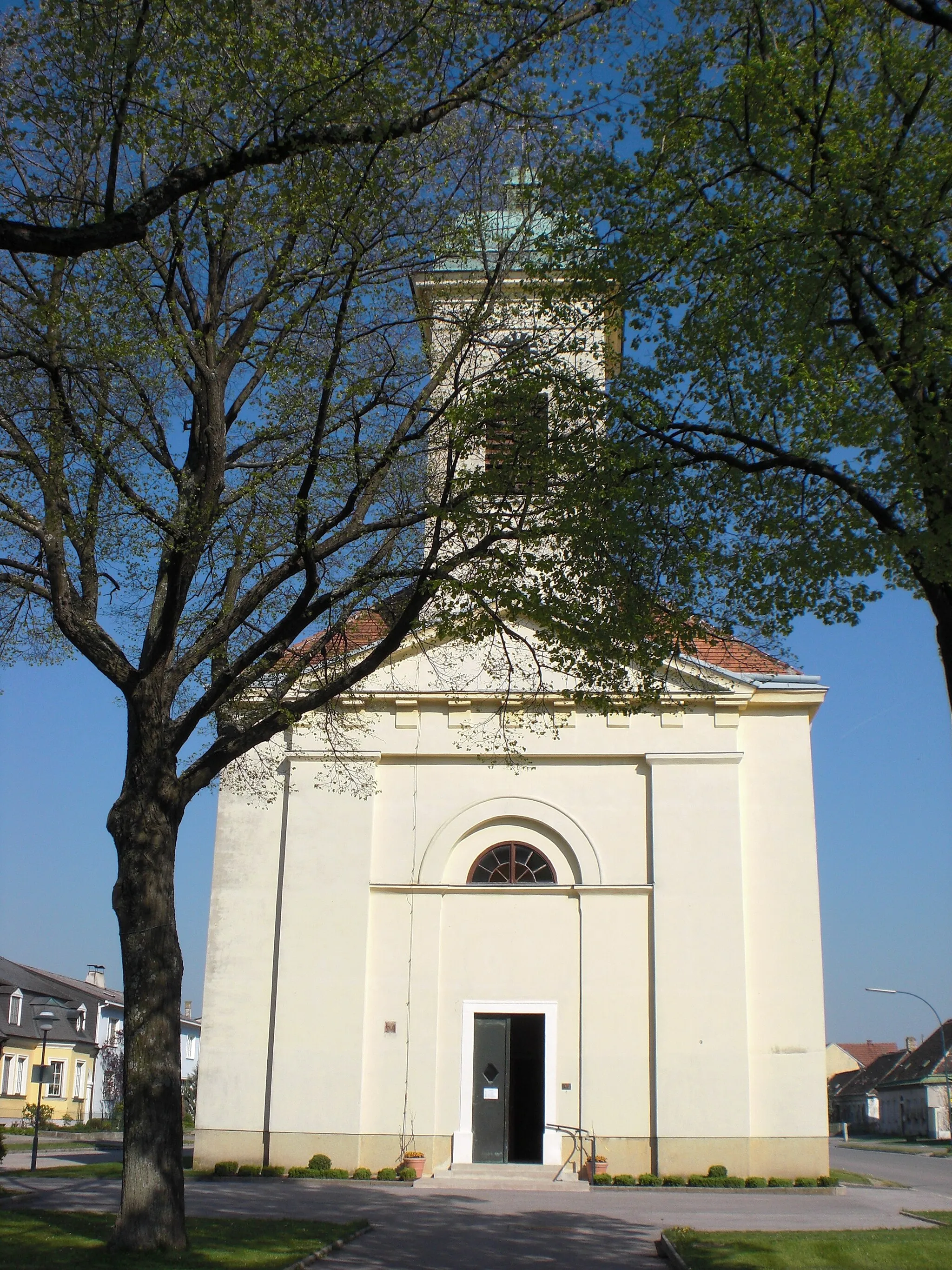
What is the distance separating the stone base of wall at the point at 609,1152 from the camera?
2045cm

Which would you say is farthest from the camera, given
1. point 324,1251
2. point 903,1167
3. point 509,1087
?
point 903,1167

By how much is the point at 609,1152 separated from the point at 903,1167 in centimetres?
1616

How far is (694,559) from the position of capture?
10844 millimetres

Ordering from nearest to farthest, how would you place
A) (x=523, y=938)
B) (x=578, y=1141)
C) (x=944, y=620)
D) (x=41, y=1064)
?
(x=944, y=620), (x=578, y=1141), (x=523, y=938), (x=41, y=1064)

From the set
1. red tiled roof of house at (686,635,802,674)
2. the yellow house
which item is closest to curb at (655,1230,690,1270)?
red tiled roof of house at (686,635,802,674)

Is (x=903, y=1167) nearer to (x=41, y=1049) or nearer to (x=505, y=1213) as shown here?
(x=505, y=1213)

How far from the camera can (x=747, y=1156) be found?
66.9 ft

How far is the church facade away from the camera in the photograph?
21.0 metres

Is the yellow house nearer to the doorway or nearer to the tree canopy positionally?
the doorway

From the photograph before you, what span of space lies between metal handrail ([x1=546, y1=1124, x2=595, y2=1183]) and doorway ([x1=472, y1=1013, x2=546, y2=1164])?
52cm

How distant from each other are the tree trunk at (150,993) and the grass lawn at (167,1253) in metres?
0.42

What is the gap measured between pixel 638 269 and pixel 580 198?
104 centimetres

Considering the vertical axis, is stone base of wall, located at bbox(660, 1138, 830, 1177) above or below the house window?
above

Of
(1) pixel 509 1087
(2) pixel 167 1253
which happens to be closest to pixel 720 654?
(1) pixel 509 1087
